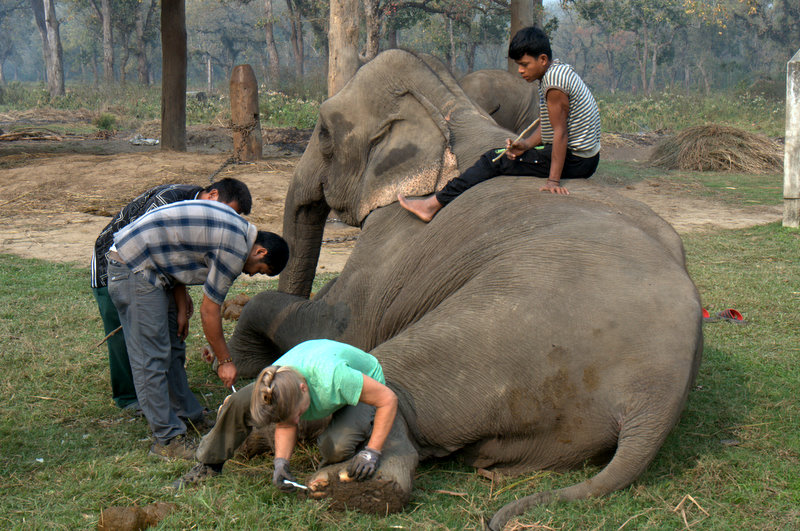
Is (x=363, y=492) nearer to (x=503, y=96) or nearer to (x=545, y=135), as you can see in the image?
(x=545, y=135)

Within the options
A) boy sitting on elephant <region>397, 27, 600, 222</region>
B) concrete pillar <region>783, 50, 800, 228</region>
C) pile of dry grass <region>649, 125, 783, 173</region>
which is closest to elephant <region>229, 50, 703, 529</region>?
boy sitting on elephant <region>397, 27, 600, 222</region>

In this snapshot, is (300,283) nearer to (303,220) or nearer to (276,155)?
(303,220)

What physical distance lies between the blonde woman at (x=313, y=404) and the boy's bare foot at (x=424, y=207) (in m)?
1.36

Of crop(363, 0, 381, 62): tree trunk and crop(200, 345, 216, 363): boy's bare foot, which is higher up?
crop(363, 0, 381, 62): tree trunk

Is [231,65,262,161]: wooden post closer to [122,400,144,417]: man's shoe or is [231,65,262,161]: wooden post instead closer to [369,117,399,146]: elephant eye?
[369,117,399,146]: elephant eye

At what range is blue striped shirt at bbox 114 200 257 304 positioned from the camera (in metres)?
3.64

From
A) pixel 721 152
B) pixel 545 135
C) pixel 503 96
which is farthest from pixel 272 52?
pixel 545 135

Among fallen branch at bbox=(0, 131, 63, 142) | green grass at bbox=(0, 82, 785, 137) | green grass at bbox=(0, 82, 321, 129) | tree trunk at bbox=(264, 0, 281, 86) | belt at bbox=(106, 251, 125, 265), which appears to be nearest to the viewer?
belt at bbox=(106, 251, 125, 265)

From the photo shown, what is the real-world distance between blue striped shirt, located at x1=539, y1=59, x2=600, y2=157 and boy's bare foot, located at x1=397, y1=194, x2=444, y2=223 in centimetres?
67

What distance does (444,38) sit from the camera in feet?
138

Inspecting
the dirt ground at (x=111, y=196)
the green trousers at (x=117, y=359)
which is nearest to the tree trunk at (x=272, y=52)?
the dirt ground at (x=111, y=196)

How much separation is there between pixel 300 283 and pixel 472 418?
7.99 feet

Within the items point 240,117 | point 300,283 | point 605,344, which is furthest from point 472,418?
point 240,117

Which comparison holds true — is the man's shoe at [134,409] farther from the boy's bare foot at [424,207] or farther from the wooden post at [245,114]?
the wooden post at [245,114]
